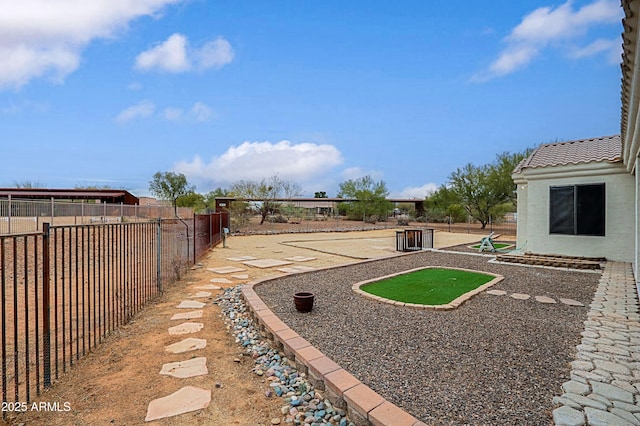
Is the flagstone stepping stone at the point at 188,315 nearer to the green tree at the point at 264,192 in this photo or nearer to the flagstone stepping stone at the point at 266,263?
the flagstone stepping stone at the point at 266,263

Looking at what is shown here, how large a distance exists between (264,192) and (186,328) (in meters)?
24.0

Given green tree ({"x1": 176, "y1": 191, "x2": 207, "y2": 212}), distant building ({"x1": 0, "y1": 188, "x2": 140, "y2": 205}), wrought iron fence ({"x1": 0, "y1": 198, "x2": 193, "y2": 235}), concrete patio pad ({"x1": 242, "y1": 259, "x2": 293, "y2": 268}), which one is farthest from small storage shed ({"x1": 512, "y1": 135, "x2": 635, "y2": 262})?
green tree ({"x1": 176, "y1": 191, "x2": 207, "y2": 212})

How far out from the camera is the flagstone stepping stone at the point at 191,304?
4797mm

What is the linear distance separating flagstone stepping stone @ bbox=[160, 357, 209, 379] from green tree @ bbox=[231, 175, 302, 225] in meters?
23.2

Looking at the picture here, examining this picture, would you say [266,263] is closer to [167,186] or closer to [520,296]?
[520,296]

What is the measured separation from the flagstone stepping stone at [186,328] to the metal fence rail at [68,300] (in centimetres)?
75

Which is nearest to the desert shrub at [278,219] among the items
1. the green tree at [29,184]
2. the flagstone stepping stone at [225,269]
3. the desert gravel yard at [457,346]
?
the flagstone stepping stone at [225,269]

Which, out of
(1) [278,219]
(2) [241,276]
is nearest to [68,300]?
(2) [241,276]

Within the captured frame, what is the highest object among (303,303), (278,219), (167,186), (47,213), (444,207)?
(167,186)

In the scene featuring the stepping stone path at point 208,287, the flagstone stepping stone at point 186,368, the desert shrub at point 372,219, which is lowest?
the stepping stone path at point 208,287

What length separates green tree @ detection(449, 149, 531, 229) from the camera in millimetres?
23797

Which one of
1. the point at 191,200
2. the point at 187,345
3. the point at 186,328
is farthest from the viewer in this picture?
the point at 191,200

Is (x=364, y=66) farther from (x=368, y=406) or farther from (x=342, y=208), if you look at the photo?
(x=342, y=208)

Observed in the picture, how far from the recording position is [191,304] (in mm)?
4941
